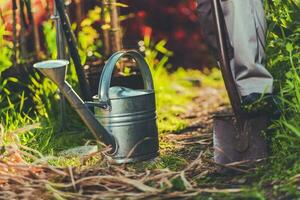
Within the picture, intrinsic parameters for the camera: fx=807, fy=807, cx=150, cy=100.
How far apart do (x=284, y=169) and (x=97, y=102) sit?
3.17 ft

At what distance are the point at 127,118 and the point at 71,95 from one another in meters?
0.30

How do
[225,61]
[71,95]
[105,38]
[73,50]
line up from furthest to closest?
[105,38], [73,50], [71,95], [225,61]

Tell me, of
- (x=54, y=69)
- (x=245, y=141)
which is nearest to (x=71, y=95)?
(x=54, y=69)

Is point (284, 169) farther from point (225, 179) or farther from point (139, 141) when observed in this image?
point (139, 141)

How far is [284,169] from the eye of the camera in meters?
3.01

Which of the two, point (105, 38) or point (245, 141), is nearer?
point (245, 141)

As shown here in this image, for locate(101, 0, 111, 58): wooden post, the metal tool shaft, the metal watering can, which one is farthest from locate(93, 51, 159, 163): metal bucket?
locate(101, 0, 111, 58): wooden post

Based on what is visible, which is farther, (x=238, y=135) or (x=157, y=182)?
(x=238, y=135)

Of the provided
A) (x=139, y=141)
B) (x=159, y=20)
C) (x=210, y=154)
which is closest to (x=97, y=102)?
(x=139, y=141)

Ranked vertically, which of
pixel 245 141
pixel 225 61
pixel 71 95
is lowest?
pixel 245 141

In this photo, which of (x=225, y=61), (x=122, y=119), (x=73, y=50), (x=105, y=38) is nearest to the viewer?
(x=225, y=61)

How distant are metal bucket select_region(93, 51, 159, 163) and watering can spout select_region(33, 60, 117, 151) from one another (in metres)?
0.05

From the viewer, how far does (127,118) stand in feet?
11.9

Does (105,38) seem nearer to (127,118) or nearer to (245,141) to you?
(127,118)
